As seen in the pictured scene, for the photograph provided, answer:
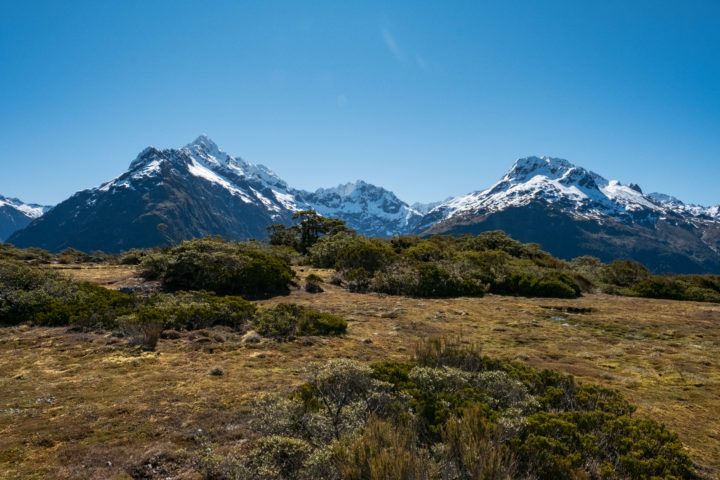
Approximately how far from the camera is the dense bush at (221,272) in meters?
18.4

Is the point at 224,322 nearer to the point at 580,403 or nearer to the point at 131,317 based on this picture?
the point at 131,317

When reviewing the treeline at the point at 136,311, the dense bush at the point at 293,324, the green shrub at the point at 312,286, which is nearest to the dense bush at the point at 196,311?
the treeline at the point at 136,311

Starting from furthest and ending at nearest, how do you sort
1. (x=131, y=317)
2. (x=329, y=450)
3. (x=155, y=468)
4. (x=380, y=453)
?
(x=131, y=317) → (x=155, y=468) → (x=329, y=450) → (x=380, y=453)

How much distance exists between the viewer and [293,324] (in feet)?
37.2

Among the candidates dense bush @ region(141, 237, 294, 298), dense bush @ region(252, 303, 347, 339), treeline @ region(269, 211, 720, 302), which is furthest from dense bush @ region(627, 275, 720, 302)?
dense bush @ region(141, 237, 294, 298)

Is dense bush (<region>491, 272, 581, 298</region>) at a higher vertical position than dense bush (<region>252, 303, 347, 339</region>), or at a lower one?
higher

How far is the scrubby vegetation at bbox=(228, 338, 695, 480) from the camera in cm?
393

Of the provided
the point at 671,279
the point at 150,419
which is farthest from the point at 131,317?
the point at 671,279

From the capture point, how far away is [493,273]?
22312 millimetres

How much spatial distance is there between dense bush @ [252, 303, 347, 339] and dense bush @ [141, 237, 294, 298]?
22.2 feet

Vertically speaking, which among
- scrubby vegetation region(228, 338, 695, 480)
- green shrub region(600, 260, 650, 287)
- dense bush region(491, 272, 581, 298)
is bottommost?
scrubby vegetation region(228, 338, 695, 480)

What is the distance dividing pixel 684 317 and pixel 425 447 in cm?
1696

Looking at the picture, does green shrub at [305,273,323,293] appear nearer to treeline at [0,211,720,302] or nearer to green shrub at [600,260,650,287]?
treeline at [0,211,720,302]

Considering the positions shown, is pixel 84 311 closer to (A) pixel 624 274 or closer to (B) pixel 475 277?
(B) pixel 475 277
